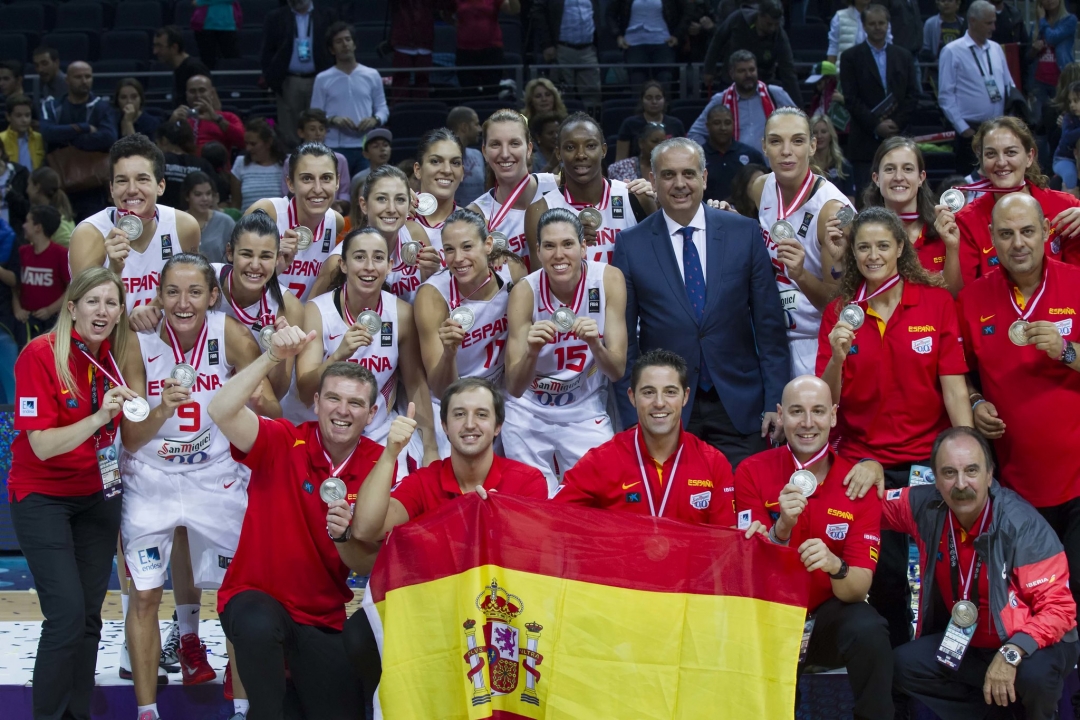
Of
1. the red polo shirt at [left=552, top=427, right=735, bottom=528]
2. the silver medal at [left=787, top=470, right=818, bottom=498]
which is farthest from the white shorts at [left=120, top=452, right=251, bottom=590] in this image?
the silver medal at [left=787, top=470, right=818, bottom=498]

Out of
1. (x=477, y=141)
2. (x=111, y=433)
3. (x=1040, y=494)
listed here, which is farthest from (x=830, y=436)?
(x=477, y=141)

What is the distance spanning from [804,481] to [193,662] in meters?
2.81

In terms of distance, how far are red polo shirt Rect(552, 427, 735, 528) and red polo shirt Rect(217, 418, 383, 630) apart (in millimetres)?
867

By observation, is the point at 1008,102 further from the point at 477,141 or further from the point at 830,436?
the point at 830,436

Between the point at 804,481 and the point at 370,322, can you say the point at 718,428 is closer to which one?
the point at 804,481

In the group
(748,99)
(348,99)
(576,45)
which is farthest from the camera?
(576,45)

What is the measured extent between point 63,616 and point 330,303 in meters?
1.86

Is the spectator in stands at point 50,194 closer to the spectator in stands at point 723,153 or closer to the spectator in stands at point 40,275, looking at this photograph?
the spectator in stands at point 40,275

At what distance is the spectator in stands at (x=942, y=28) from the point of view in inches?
444

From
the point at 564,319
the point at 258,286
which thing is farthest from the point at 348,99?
the point at 564,319

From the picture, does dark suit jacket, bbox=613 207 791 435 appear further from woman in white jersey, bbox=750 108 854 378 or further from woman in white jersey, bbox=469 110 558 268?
woman in white jersey, bbox=469 110 558 268

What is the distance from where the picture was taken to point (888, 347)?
5.32m

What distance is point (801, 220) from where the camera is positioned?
6.12m

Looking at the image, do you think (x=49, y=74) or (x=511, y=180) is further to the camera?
(x=49, y=74)
